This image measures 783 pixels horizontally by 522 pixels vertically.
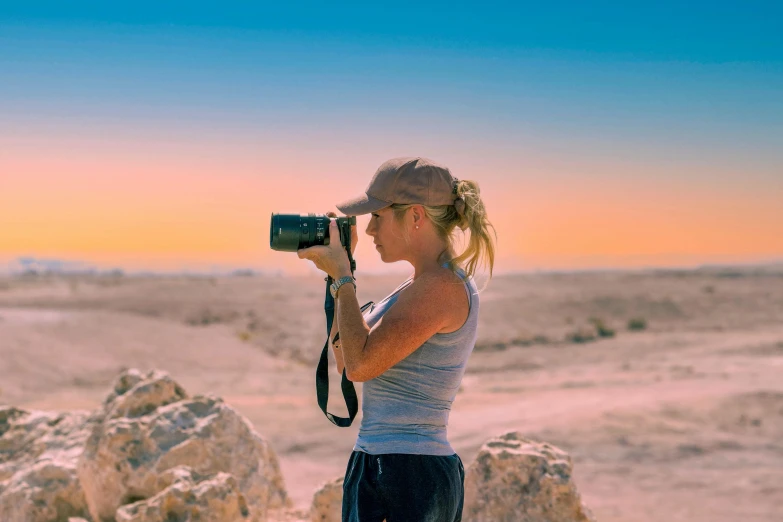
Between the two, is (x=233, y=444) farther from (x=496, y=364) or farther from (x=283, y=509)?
(x=496, y=364)

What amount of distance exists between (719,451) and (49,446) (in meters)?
7.61

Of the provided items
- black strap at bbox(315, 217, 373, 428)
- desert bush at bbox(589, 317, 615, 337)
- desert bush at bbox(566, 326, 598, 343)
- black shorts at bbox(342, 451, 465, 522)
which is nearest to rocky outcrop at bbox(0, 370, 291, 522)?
black strap at bbox(315, 217, 373, 428)

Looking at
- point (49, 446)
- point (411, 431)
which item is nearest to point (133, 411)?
point (49, 446)

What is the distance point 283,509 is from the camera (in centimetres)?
547

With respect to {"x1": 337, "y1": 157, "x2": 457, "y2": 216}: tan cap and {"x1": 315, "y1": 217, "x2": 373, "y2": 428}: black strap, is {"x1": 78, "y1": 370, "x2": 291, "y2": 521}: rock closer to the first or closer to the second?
{"x1": 315, "y1": 217, "x2": 373, "y2": 428}: black strap

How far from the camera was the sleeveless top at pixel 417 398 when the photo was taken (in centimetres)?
256

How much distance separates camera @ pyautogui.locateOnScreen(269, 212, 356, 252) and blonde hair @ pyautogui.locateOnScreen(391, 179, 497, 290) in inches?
9.4

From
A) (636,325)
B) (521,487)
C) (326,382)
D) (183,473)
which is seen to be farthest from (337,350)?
(636,325)

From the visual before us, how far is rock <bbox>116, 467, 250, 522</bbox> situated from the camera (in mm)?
4312

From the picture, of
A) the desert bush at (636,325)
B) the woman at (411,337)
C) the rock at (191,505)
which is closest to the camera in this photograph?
the woman at (411,337)

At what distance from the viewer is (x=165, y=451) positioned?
16.5ft

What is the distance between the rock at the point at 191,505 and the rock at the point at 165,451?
139 mm

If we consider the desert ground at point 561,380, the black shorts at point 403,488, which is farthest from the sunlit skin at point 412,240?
the desert ground at point 561,380

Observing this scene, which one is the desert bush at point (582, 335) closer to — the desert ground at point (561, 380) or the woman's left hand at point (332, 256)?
the desert ground at point (561, 380)
